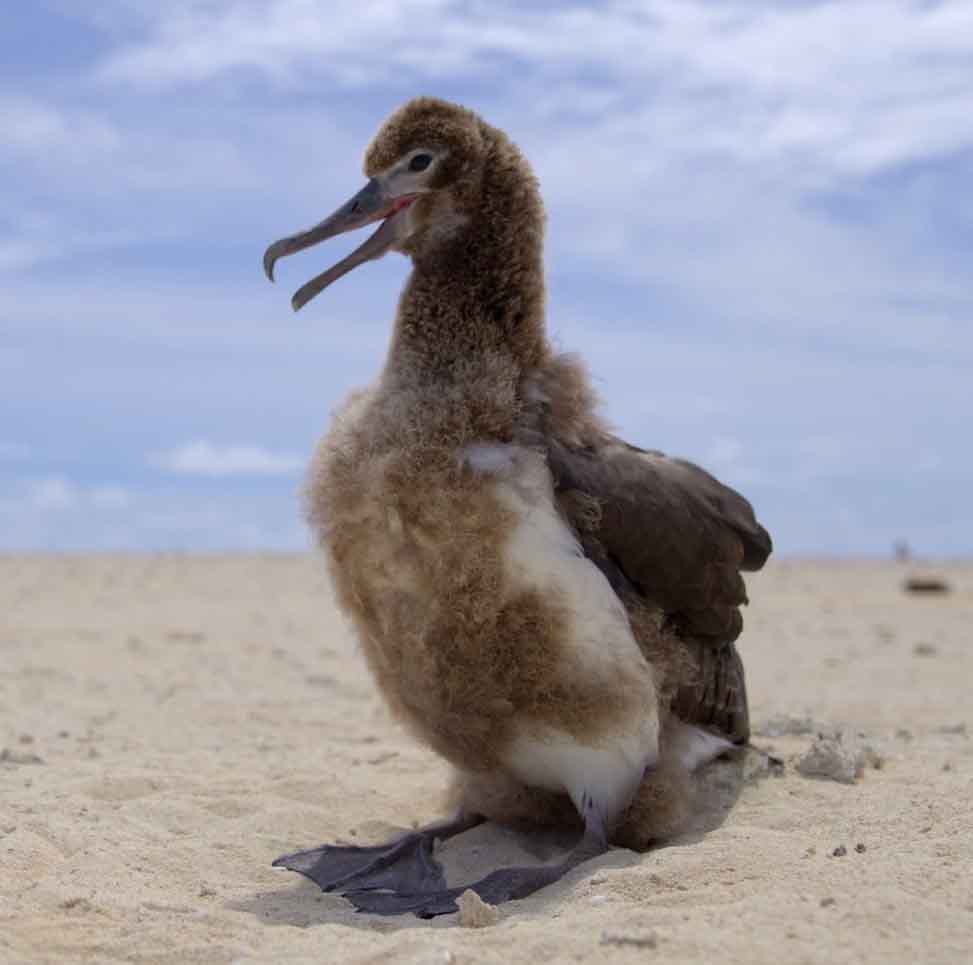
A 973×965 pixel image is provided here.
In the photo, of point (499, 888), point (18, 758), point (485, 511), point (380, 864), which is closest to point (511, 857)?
point (380, 864)

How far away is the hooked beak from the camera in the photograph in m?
5.47

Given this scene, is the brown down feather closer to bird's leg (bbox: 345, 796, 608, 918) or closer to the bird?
the bird

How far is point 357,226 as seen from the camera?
549cm

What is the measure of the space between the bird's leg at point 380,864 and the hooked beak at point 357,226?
2.08 meters

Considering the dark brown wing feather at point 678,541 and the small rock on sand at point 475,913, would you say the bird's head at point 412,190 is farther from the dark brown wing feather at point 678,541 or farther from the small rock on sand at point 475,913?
the small rock on sand at point 475,913

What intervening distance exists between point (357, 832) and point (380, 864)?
0.72m

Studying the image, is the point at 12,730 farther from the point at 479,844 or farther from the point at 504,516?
the point at 504,516

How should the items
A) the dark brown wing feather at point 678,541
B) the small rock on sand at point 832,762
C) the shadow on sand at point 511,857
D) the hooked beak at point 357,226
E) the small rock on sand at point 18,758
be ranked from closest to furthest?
the shadow on sand at point 511,857 → the dark brown wing feather at point 678,541 → the hooked beak at point 357,226 → the small rock on sand at point 832,762 → the small rock on sand at point 18,758

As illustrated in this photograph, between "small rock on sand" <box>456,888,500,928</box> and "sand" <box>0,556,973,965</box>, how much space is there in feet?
0.15

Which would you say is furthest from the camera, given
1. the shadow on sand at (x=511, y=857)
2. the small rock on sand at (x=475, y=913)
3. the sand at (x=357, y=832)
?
the shadow on sand at (x=511, y=857)

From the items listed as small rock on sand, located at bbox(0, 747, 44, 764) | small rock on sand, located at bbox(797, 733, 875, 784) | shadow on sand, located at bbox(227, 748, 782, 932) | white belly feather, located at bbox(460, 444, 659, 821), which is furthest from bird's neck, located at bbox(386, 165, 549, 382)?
small rock on sand, located at bbox(0, 747, 44, 764)

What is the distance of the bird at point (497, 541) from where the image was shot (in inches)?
199

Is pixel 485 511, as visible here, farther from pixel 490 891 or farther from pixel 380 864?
pixel 380 864

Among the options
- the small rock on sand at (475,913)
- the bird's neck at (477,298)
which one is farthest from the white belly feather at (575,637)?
the small rock on sand at (475,913)
